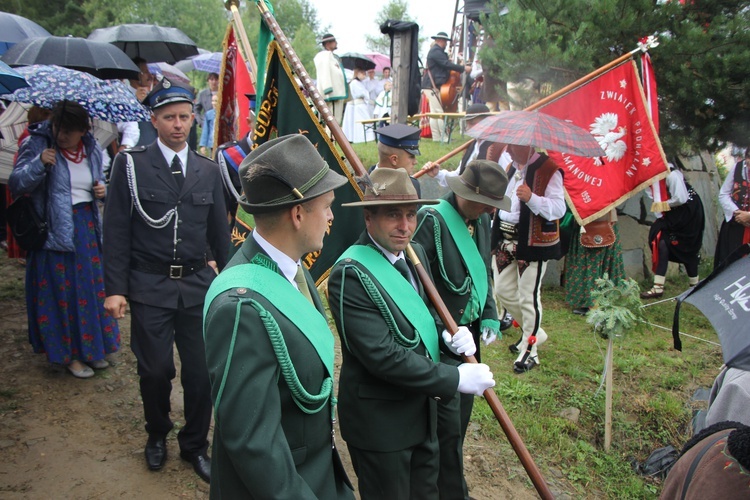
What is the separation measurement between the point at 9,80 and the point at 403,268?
2.66 m

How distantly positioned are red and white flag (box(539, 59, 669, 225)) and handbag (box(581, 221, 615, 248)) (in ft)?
3.42

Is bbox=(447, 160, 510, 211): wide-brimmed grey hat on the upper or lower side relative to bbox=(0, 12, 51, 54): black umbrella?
lower

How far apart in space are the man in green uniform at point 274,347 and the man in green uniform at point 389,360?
47cm

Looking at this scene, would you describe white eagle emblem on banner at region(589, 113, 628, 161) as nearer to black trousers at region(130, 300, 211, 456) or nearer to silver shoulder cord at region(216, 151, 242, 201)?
silver shoulder cord at region(216, 151, 242, 201)

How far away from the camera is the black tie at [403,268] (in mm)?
2803

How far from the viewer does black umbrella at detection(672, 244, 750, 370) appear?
6.61 feet

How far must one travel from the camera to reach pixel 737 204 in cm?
685

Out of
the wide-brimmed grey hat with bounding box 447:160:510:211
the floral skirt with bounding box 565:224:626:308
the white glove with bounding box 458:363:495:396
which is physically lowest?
the floral skirt with bounding box 565:224:626:308

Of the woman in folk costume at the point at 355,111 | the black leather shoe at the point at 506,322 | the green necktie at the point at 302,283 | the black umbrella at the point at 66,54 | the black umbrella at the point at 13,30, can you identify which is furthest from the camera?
the woman in folk costume at the point at 355,111

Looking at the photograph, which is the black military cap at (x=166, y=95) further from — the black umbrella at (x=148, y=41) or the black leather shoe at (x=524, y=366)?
the black umbrella at (x=148, y=41)

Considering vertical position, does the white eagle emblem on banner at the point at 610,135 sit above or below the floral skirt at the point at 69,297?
above

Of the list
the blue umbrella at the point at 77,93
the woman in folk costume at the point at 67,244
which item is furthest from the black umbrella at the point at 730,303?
the woman in folk costume at the point at 67,244

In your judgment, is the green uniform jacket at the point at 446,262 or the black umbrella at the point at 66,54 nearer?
the green uniform jacket at the point at 446,262

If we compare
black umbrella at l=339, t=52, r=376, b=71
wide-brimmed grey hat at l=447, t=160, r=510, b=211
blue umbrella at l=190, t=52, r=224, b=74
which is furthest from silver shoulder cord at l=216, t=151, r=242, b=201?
black umbrella at l=339, t=52, r=376, b=71
